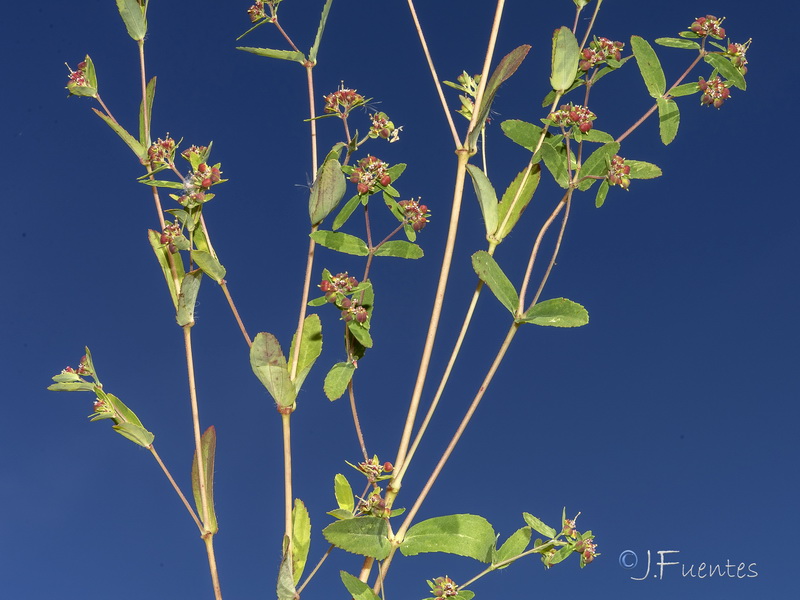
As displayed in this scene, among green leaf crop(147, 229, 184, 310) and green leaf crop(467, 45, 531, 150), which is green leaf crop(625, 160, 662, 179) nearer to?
green leaf crop(467, 45, 531, 150)

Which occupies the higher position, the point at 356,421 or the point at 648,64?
the point at 648,64

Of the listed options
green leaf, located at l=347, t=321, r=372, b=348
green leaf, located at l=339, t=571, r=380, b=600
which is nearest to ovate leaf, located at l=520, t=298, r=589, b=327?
green leaf, located at l=347, t=321, r=372, b=348

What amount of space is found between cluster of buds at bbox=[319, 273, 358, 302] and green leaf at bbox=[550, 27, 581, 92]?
0.47 m

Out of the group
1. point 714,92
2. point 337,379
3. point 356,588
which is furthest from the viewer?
point 714,92

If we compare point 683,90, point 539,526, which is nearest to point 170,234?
point 539,526

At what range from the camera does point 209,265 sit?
1.13 meters

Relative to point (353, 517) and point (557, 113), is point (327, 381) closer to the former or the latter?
point (353, 517)

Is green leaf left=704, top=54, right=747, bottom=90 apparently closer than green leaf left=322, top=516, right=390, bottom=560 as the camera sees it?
No

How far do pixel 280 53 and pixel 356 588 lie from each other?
826 millimetres

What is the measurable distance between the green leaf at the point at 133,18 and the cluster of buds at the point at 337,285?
1.77 ft

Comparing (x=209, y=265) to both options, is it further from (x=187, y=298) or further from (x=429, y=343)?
(x=429, y=343)

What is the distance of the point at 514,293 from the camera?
1.17m

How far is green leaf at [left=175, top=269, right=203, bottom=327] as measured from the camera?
1.17 metres

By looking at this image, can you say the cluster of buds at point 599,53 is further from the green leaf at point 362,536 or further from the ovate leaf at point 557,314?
the green leaf at point 362,536
